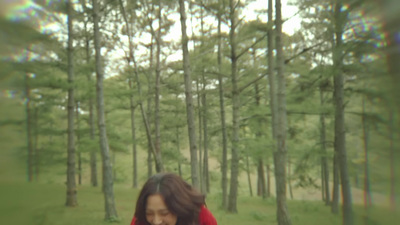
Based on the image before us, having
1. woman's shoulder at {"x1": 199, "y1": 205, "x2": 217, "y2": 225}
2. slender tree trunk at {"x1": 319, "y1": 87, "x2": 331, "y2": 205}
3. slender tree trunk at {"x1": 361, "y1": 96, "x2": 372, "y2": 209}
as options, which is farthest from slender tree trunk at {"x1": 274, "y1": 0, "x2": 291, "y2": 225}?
slender tree trunk at {"x1": 361, "y1": 96, "x2": 372, "y2": 209}

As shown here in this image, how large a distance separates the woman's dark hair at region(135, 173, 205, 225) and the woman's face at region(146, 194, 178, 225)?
25 millimetres

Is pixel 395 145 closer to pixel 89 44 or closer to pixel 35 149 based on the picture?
pixel 35 149

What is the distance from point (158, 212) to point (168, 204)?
0.08m

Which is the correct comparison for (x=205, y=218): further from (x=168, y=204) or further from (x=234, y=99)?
(x=234, y=99)

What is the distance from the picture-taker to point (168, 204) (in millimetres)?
2111

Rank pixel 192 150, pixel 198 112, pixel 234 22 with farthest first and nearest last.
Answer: pixel 198 112, pixel 234 22, pixel 192 150

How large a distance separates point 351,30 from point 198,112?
690 inches

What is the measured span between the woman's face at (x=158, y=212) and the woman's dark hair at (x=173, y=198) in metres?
0.03

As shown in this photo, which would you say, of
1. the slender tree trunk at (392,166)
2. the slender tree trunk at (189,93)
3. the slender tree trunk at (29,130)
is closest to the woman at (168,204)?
the slender tree trunk at (29,130)

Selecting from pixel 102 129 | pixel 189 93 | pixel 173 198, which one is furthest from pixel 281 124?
pixel 173 198

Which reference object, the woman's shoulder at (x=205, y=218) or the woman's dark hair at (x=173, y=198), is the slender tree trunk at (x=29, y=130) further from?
the woman's shoulder at (x=205, y=218)

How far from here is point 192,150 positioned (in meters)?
9.47

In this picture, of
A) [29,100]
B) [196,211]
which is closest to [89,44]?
[196,211]

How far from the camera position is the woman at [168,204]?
6.81 feet
